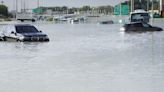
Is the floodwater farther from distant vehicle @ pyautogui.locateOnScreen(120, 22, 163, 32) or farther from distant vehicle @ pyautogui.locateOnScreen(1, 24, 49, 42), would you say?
distant vehicle @ pyautogui.locateOnScreen(120, 22, 163, 32)

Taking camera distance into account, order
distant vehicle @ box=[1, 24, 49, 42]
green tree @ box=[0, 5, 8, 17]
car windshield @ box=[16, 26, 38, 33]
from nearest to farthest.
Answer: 1. distant vehicle @ box=[1, 24, 49, 42]
2. car windshield @ box=[16, 26, 38, 33]
3. green tree @ box=[0, 5, 8, 17]

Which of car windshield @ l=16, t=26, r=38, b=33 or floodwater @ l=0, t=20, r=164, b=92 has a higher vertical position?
car windshield @ l=16, t=26, r=38, b=33

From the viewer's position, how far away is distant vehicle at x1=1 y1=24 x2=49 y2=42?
30.9 metres

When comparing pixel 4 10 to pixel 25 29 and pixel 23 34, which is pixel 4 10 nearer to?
pixel 25 29

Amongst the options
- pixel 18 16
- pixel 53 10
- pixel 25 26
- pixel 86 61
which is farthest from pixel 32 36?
pixel 53 10

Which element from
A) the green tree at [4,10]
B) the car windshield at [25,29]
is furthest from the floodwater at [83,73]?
the green tree at [4,10]

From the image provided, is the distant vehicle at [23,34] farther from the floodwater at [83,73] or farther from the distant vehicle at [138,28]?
the distant vehicle at [138,28]

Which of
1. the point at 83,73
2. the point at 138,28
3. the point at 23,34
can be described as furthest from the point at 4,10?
the point at 83,73

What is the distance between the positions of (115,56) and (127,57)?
0.64 m

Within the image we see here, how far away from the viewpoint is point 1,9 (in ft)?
Answer: 474

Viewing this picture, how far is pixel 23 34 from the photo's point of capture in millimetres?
31328

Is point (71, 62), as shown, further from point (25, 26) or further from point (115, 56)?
point (25, 26)

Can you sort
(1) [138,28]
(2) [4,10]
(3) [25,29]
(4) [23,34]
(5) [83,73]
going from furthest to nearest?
(2) [4,10], (1) [138,28], (3) [25,29], (4) [23,34], (5) [83,73]

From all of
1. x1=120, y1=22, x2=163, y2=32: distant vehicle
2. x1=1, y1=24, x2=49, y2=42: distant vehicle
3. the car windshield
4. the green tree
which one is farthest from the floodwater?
the green tree
